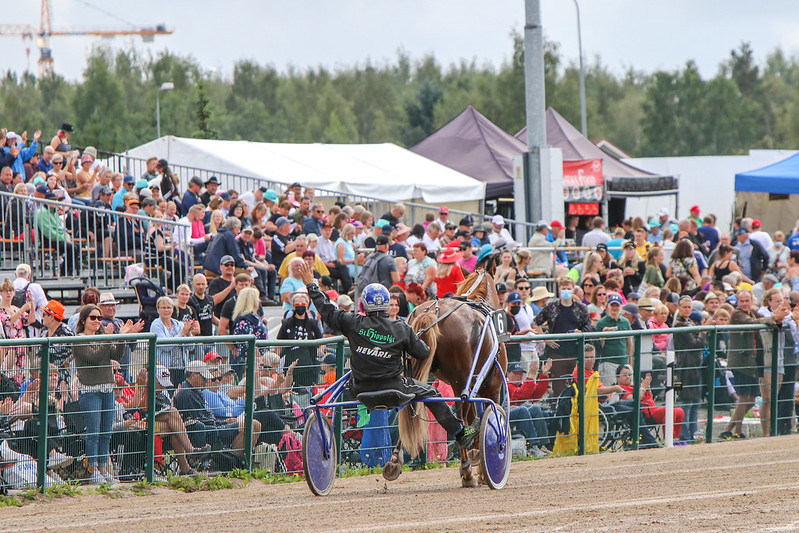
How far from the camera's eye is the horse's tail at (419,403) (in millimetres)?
9609

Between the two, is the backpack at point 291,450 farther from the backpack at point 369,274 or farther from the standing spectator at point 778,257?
the standing spectator at point 778,257

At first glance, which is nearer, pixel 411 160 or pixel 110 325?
pixel 110 325

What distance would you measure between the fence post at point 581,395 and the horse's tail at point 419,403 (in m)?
3.28

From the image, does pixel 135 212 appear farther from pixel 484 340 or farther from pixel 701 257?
pixel 701 257

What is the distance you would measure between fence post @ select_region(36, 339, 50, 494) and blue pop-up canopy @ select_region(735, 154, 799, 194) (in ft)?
59.6

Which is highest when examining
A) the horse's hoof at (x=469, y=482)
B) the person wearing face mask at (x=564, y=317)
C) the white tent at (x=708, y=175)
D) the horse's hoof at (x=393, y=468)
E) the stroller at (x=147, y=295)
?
the white tent at (x=708, y=175)

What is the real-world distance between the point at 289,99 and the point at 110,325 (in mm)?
93851

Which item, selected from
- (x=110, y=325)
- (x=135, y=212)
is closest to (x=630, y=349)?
(x=110, y=325)

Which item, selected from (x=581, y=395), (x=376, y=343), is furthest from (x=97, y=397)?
(x=581, y=395)

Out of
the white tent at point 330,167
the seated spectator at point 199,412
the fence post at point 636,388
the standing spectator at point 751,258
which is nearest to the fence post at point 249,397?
the seated spectator at point 199,412

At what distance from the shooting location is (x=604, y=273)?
17.8 m

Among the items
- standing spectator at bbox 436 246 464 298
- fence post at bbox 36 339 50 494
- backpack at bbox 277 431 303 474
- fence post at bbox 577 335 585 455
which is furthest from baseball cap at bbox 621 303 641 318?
fence post at bbox 36 339 50 494

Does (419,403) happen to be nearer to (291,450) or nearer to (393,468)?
(393,468)

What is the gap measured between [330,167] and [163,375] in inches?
579
